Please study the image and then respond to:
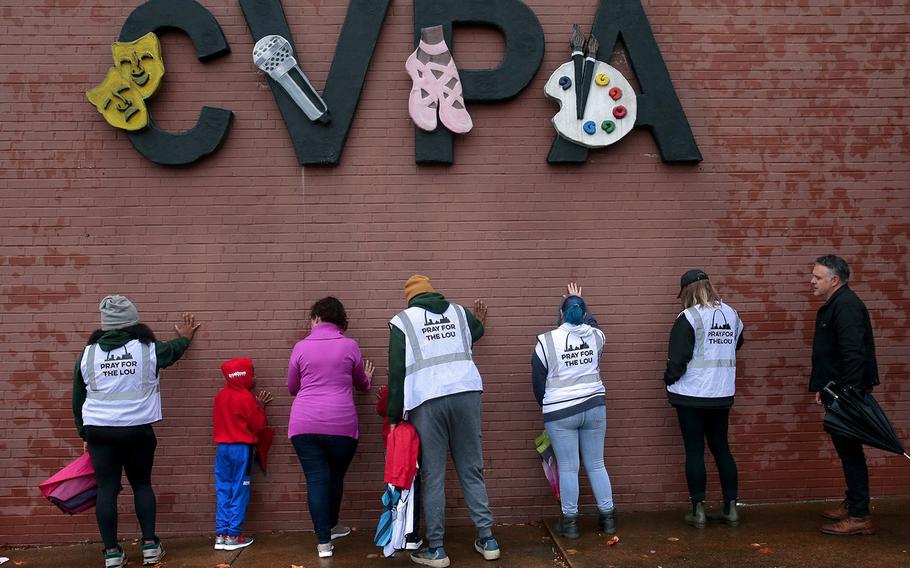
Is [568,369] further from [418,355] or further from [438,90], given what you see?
[438,90]

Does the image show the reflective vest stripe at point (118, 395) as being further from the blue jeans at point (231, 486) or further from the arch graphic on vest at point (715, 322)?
the arch graphic on vest at point (715, 322)

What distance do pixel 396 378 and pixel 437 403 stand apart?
1.12ft

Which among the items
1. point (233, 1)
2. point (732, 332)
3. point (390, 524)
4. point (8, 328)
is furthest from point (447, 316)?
point (8, 328)

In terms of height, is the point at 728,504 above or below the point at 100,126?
below

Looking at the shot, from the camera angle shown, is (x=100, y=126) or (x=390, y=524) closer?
(x=390, y=524)

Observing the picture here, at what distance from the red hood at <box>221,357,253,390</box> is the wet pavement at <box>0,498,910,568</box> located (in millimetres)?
1271

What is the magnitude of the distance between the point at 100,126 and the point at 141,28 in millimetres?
877

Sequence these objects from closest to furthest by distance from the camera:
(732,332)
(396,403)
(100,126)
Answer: (396,403) → (732,332) → (100,126)

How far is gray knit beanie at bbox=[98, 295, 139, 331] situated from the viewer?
5.54 meters

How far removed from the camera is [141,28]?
20.6 feet

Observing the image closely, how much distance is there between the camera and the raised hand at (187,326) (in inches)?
246

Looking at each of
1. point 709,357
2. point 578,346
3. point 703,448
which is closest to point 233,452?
point 578,346

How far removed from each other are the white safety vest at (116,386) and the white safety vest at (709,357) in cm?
404

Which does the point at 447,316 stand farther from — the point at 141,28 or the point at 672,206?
the point at 141,28
